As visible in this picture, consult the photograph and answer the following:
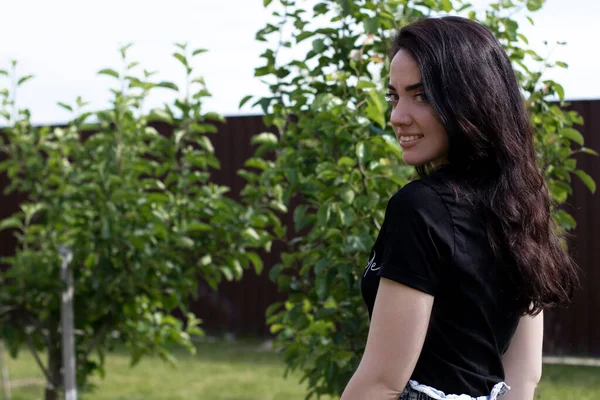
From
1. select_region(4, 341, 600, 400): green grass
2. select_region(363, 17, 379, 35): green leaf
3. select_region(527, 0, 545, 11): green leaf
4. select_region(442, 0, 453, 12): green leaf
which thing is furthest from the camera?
select_region(4, 341, 600, 400): green grass

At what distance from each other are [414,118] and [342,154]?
1.23m

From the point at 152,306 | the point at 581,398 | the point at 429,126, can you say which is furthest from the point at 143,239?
the point at 581,398

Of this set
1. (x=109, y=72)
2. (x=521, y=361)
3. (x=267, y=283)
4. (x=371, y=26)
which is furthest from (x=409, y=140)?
(x=267, y=283)

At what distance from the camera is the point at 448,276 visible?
132 cm

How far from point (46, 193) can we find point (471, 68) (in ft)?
10.3

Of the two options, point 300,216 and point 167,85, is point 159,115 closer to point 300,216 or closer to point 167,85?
point 167,85

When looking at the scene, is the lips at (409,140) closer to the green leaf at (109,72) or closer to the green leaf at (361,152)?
the green leaf at (361,152)

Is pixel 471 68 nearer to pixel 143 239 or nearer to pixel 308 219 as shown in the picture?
pixel 308 219

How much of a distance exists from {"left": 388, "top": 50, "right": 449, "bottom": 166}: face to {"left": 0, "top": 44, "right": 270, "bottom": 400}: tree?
1.83m

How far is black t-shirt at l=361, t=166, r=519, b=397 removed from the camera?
1288 millimetres

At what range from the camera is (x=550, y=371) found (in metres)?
6.15

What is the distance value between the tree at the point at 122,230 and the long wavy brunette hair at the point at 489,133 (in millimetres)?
1851

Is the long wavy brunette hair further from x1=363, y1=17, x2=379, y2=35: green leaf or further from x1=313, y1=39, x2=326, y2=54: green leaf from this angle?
x1=313, y1=39, x2=326, y2=54: green leaf

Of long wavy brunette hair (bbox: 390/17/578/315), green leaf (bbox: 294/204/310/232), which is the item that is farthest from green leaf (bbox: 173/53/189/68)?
long wavy brunette hair (bbox: 390/17/578/315)
